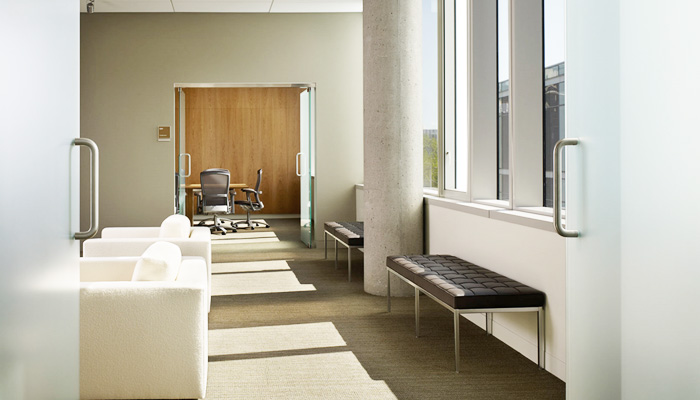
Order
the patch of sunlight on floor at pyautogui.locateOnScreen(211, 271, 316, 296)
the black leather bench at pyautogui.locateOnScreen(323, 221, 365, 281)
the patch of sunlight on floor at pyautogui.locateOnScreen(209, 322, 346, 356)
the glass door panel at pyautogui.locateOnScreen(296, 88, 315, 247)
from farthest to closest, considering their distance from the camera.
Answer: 1. the glass door panel at pyautogui.locateOnScreen(296, 88, 315, 247)
2. the black leather bench at pyautogui.locateOnScreen(323, 221, 365, 281)
3. the patch of sunlight on floor at pyautogui.locateOnScreen(211, 271, 316, 296)
4. the patch of sunlight on floor at pyautogui.locateOnScreen(209, 322, 346, 356)

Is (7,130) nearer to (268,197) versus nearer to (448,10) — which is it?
(448,10)

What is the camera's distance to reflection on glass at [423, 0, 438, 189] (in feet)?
20.5

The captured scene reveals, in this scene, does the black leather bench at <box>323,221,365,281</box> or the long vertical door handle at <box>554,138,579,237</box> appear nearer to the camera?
the long vertical door handle at <box>554,138,579,237</box>

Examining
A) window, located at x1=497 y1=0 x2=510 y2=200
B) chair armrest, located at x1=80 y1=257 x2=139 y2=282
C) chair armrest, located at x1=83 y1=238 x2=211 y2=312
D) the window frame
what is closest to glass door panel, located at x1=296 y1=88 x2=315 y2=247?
the window frame

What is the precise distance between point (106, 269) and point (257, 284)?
2625 mm

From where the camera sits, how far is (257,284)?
6.31 metres

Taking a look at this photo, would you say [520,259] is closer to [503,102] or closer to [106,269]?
[503,102]

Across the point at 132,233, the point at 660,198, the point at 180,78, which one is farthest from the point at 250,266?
the point at 660,198

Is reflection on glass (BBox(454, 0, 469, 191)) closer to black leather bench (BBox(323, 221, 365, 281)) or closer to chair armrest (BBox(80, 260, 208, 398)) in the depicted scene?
black leather bench (BBox(323, 221, 365, 281))

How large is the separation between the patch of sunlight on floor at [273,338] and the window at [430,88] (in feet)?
7.57

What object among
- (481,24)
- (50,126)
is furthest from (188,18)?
(50,126)

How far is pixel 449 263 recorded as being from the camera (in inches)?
176

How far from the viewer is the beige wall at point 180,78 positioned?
29.0 ft

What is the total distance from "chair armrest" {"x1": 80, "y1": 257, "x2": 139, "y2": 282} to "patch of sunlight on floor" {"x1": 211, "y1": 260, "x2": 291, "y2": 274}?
129 inches
